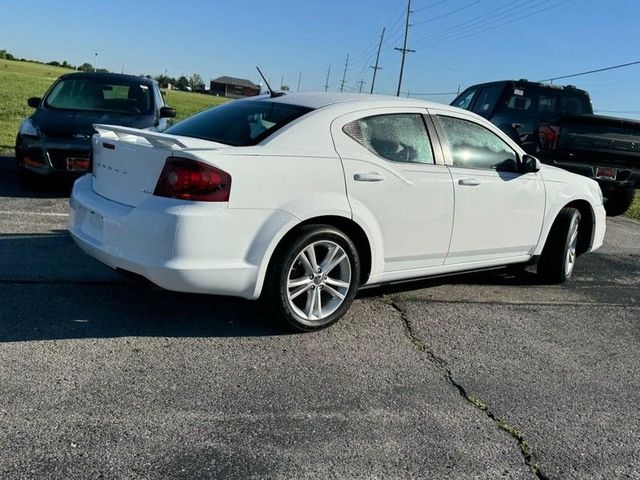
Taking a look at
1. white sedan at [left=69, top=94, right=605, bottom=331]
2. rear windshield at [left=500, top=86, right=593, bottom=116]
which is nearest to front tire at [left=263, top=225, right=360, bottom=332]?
white sedan at [left=69, top=94, right=605, bottom=331]

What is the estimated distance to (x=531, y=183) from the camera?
17.9ft

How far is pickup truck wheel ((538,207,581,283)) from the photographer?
5867 millimetres

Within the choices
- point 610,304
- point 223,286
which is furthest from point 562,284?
point 223,286

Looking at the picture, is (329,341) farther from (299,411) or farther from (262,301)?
(299,411)

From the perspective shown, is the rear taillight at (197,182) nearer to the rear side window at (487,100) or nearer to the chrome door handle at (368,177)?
the chrome door handle at (368,177)

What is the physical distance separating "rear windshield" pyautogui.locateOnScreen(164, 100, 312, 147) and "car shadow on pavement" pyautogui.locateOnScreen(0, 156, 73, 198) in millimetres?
4168

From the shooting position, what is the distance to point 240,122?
4.56 meters

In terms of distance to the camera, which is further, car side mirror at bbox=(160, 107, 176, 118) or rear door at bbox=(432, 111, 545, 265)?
car side mirror at bbox=(160, 107, 176, 118)

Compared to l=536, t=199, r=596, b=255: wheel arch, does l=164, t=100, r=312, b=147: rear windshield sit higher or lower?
higher

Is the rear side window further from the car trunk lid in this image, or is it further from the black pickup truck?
the car trunk lid

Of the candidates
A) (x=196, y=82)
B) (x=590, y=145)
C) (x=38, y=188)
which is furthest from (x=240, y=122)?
(x=196, y=82)

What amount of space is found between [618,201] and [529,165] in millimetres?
6899

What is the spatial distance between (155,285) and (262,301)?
2.28 ft

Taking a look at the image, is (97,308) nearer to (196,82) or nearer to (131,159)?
(131,159)
